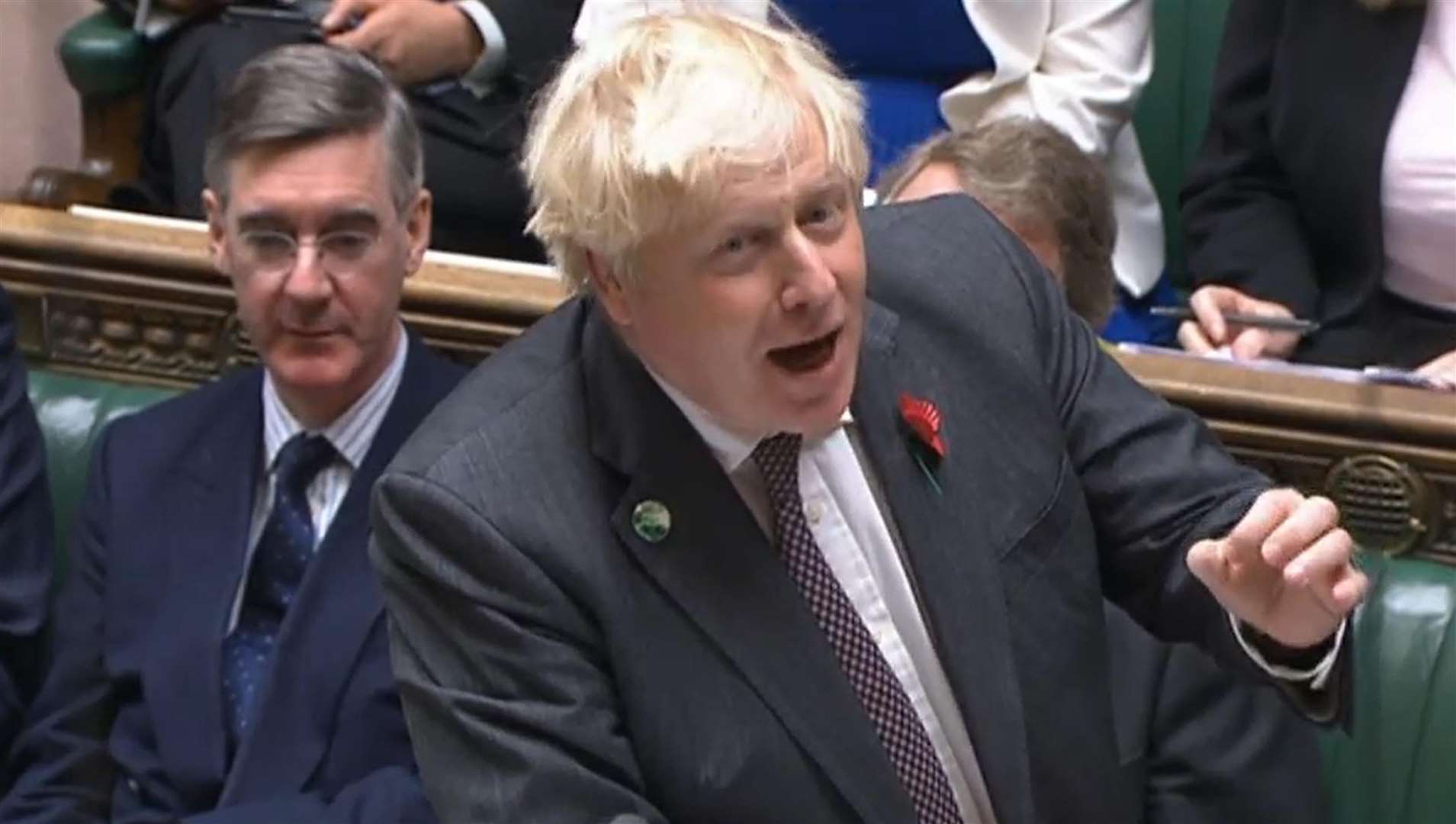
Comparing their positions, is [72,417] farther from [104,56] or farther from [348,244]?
[104,56]

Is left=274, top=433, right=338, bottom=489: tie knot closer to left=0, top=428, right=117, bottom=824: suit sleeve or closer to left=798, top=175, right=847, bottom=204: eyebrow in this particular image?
left=0, top=428, right=117, bottom=824: suit sleeve

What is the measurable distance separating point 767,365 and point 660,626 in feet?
0.58

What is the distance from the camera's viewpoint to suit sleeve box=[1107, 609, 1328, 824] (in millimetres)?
1813

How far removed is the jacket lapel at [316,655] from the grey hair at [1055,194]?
0.57 metres

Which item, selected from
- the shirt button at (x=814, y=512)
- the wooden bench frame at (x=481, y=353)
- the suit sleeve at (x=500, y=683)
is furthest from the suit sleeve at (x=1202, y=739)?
the suit sleeve at (x=500, y=683)

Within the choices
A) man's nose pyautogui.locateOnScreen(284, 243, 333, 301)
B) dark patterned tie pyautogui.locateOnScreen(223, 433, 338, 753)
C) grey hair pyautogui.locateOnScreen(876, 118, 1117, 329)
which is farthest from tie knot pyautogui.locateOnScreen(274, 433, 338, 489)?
grey hair pyautogui.locateOnScreen(876, 118, 1117, 329)

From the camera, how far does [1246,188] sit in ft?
8.59

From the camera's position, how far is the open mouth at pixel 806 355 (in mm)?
1442

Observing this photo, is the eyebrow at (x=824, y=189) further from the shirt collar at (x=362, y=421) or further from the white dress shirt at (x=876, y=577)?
the shirt collar at (x=362, y=421)

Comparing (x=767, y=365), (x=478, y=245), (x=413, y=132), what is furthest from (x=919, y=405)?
(x=478, y=245)

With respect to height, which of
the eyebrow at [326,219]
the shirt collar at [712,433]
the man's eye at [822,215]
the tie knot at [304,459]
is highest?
the man's eye at [822,215]

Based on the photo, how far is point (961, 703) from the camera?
1.56m

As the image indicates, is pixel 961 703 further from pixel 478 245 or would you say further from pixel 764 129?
pixel 478 245

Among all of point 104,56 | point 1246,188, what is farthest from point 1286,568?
point 104,56
